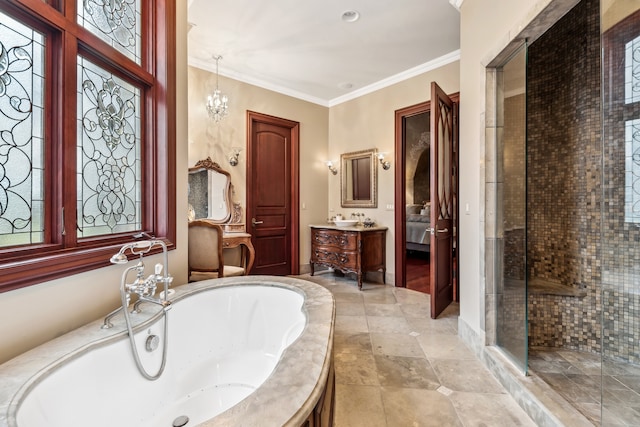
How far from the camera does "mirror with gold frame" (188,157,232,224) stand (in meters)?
3.62

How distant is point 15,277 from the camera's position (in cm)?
105

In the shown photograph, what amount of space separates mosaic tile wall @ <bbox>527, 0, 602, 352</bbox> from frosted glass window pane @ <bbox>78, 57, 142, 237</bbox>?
3079 millimetres

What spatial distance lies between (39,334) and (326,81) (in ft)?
13.6

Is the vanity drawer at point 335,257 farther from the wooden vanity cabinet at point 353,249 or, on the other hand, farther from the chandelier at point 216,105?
the chandelier at point 216,105

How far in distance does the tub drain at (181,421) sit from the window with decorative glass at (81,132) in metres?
0.86

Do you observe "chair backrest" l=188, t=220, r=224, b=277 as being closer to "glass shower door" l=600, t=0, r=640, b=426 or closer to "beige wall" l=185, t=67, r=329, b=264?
"beige wall" l=185, t=67, r=329, b=264

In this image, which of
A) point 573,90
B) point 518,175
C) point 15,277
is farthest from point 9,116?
point 573,90

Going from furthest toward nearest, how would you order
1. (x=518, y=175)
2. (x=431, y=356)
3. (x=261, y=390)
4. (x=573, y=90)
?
(x=573, y=90) < (x=431, y=356) < (x=518, y=175) < (x=261, y=390)

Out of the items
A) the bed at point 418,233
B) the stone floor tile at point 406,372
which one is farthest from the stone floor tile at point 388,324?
the bed at point 418,233

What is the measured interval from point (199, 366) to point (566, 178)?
314 cm

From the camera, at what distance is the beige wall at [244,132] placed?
12.0ft

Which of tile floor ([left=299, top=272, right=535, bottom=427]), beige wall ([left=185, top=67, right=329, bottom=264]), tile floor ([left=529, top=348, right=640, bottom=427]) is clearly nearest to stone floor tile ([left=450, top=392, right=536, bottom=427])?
tile floor ([left=299, top=272, right=535, bottom=427])

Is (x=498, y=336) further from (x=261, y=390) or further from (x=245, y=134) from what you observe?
(x=245, y=134)

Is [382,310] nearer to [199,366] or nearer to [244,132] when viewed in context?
[199,366]
